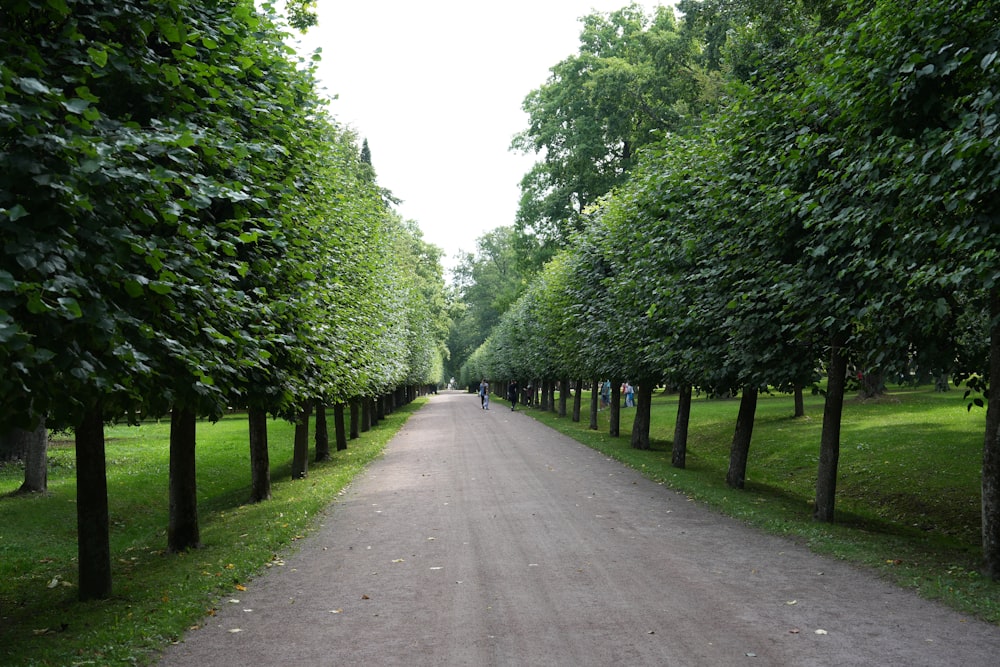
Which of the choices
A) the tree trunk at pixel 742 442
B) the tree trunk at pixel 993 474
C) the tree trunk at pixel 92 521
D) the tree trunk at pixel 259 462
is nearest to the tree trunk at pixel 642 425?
the tree trunk at pixel 742 442

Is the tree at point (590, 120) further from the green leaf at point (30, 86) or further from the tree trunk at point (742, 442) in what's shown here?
the green leaf at point (30, 86)

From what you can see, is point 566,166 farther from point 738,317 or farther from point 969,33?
point 969,33

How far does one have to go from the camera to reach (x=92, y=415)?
8125mm

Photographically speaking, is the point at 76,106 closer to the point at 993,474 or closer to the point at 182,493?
the point at 182,493

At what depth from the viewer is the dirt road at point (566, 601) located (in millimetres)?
6121

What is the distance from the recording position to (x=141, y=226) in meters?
7.11

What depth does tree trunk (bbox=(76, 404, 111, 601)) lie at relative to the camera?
329 inches

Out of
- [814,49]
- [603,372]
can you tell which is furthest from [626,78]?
[814,49]

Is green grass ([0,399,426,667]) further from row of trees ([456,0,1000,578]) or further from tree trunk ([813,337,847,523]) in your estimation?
tree trunk ([813,337,847,523])

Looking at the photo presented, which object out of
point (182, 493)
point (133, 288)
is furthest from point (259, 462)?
point (133, 288)

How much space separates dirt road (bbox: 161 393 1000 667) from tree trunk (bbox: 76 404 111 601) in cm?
173

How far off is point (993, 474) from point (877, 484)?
27.9 feet

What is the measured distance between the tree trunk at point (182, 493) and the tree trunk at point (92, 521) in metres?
2.44

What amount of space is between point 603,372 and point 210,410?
17.0 meters
